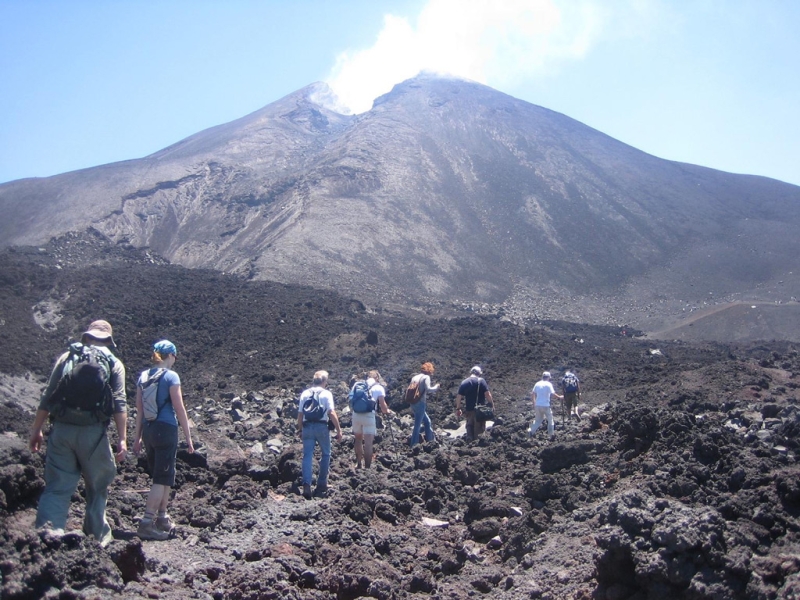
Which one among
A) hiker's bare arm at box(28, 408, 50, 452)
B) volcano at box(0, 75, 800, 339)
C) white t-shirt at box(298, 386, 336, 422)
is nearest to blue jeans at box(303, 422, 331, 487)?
white t-shirt at box(298, 386, 336, 422)

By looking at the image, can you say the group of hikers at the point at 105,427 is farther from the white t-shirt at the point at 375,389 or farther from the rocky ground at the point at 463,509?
the white t-shirt at the point at 375,389

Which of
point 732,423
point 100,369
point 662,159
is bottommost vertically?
point 732,423

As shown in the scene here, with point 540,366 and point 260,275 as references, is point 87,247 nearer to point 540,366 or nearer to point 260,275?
point 260,275

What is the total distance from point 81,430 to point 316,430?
9.95 feet

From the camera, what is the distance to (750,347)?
2844 centimetres

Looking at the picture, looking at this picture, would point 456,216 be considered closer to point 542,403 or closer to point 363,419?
point 542,403

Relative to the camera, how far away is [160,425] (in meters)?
5.15

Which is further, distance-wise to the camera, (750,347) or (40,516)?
(750,347)

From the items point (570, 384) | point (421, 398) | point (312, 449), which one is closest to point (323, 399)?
point (312, 449)

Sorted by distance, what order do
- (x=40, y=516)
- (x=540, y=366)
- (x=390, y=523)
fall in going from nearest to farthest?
(x=40, y=516), (x=390, y=523), (x=540, y=366)

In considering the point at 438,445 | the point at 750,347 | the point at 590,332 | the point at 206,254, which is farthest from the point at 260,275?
the point at 438,445

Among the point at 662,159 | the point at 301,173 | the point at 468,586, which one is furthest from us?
the point at 662,159

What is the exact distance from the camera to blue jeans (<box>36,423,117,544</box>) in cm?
407

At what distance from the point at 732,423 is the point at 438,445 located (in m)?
4.07
